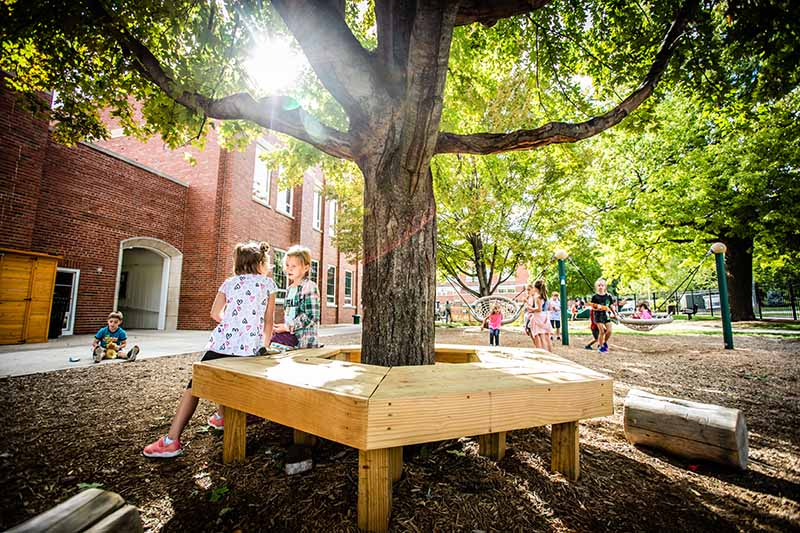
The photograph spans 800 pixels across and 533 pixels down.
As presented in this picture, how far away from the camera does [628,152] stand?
1617 cm

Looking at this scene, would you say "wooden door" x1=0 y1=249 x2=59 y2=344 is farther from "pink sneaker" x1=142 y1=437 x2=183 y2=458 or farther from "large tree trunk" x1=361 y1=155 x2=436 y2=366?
"large tree trunk" x1=361 y1=155 x2=436 y2=366

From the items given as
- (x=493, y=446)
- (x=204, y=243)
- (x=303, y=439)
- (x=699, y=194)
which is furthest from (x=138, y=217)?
(x=699, y=194)

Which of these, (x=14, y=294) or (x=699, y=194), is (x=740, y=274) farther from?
(x=14, y=294)

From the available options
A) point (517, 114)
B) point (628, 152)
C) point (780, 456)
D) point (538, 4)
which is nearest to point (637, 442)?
point (780, 456)

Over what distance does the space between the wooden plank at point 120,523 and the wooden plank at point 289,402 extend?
0.62 m

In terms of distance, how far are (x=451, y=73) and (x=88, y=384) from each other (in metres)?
7.08

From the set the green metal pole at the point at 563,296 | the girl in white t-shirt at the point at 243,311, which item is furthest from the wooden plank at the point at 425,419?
the green metal pole at the point at 563,296

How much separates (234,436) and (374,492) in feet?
4.47

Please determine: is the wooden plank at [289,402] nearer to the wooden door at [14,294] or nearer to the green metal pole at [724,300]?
the wooden door at [14,294]

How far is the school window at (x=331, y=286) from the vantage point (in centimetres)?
2008

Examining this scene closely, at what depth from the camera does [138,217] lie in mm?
11461

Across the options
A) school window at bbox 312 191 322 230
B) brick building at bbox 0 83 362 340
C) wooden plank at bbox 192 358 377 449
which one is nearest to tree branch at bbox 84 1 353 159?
wooden plank at bbox 192 358 377 449

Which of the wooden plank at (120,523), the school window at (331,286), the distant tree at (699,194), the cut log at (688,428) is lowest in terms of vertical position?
the cut log at (688,428)

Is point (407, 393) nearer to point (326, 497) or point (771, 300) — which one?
point (326, 497)
